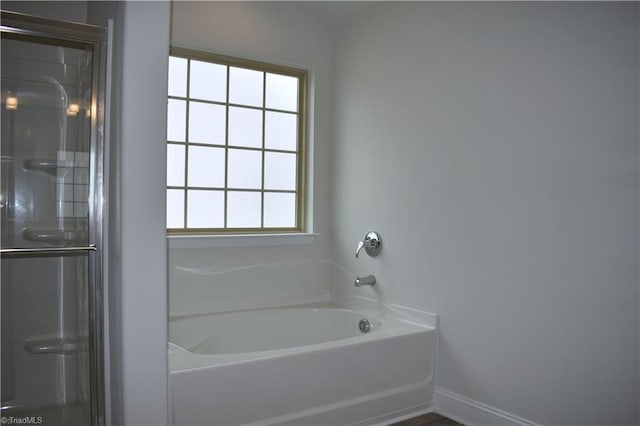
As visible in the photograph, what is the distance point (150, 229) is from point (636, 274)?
1.92m

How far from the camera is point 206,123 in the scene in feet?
10.9

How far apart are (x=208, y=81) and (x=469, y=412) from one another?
2558mm

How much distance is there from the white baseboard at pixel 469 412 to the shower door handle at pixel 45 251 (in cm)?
199

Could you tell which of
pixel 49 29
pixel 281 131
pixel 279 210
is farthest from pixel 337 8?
pixel 49 29

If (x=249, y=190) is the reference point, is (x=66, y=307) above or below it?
below

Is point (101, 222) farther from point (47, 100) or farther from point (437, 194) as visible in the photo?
point (437, 194)

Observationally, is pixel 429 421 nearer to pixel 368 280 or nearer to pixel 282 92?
pixel 368 280

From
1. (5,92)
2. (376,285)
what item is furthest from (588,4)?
(5,92)

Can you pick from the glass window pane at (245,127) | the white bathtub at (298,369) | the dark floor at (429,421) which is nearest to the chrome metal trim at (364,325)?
the white bathtub at (298,369)

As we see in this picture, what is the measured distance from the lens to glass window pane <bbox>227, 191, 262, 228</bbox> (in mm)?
3443

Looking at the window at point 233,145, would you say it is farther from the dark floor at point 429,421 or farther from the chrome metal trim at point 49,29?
the dark floor at point 429,421

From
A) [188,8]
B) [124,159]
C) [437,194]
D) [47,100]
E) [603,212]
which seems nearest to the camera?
[124,159]

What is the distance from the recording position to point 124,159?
1.81m

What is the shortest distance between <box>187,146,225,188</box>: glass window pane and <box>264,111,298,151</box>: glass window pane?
1.27 feet
